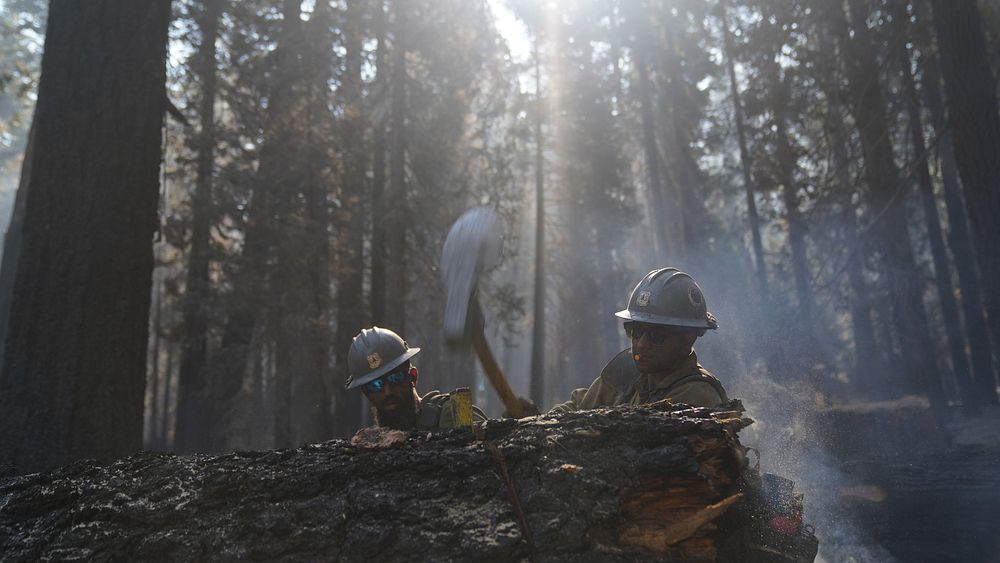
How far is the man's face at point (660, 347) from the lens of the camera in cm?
495

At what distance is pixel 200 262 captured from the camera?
687 inches

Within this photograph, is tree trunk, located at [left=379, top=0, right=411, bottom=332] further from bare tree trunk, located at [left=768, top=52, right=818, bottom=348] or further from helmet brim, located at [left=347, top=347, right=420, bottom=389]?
helmet brim, located at [left=347, top=347, right=420, bottom=389]

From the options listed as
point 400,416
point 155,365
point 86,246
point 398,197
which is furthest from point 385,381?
point 155,365

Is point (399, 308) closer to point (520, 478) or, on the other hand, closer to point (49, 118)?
point (49, 118)

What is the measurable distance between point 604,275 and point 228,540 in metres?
29.0

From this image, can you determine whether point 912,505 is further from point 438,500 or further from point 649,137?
point 649,137

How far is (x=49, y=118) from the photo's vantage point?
548 cm

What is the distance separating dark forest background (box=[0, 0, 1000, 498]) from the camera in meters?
5.46

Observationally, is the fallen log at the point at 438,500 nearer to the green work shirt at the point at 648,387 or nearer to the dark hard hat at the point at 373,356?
the green work shirt at the point at 648,387

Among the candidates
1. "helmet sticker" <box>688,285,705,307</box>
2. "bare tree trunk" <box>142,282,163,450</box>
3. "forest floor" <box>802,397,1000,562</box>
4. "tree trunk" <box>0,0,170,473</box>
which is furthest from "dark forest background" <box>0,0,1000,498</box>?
"helmet sticker" <box>688,285,705,307</box>

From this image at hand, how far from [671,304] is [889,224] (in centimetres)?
1653

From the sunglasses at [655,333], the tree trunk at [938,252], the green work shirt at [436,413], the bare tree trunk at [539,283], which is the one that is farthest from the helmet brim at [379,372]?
the bare tree trunk at [539,283]

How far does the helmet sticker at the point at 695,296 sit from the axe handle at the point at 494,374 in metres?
1.36

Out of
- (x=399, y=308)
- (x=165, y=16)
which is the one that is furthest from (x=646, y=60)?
(x=165, y=16)
